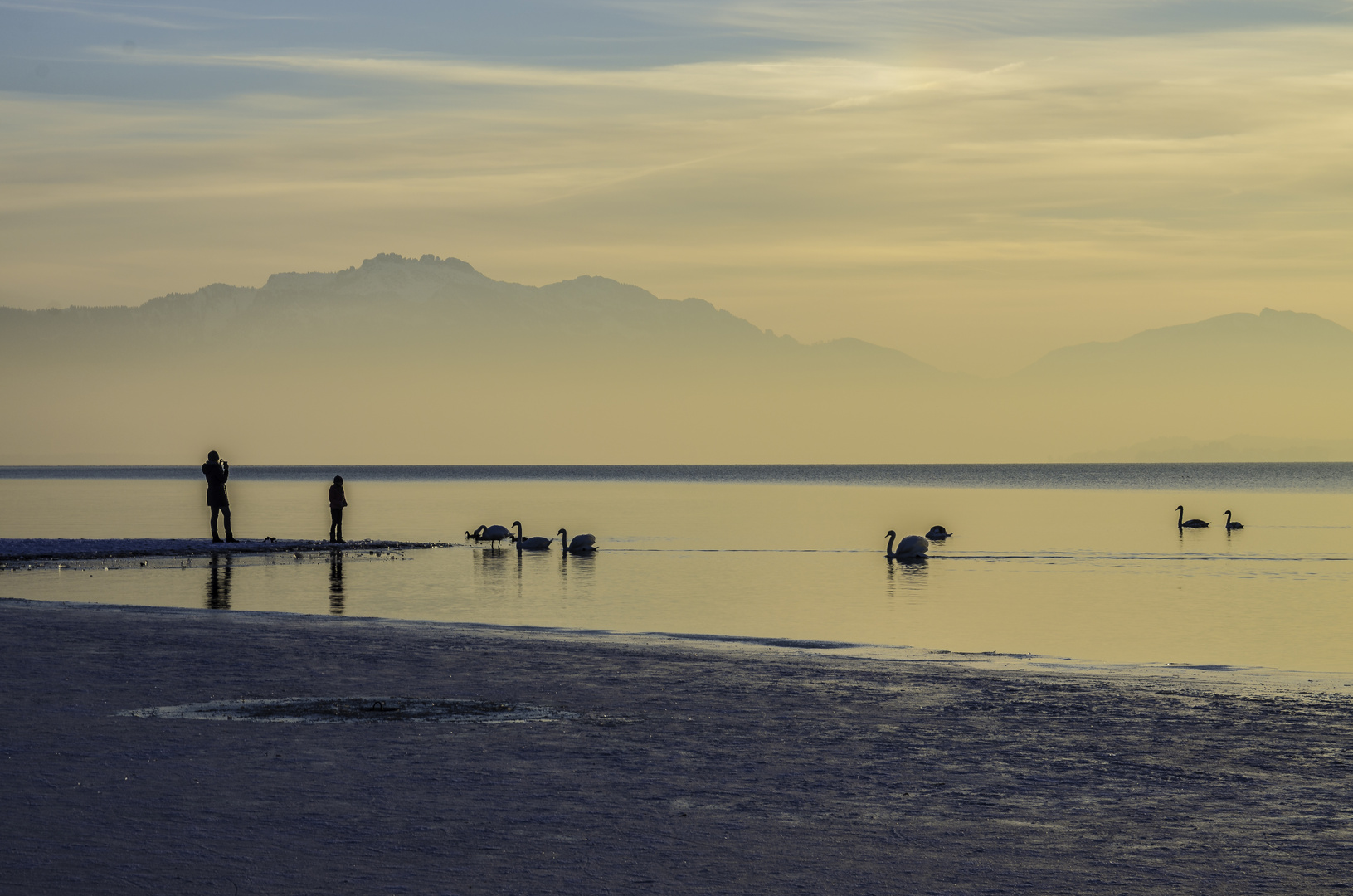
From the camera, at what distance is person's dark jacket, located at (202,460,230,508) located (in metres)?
42.9

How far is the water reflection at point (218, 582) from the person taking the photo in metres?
28.7

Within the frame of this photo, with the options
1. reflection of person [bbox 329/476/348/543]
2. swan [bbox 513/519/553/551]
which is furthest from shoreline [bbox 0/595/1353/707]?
swan [bbox 513/519/553/551]

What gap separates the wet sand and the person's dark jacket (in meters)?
25.4

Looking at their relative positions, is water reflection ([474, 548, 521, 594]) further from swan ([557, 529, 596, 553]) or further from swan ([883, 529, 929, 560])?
swan ([883, 529, 929, 560])

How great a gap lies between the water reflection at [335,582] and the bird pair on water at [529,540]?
8590 millimetres

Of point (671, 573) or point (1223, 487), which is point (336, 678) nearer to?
point (671, 573)

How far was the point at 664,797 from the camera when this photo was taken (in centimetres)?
1052

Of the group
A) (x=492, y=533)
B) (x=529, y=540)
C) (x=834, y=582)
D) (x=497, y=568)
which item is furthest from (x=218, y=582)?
(x=492, y=533)

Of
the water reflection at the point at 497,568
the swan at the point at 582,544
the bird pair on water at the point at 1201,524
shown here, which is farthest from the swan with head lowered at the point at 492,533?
the bird pair on water at the point at 1201,524

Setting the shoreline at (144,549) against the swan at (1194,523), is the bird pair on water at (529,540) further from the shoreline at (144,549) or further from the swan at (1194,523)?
the swan at (1194,523)

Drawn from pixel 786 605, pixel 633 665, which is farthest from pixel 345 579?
pixel 633 665

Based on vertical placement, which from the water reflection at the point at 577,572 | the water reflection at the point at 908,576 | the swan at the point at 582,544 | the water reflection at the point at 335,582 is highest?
the swan at the point at 582,544

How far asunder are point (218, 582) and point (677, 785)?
26.0 meters

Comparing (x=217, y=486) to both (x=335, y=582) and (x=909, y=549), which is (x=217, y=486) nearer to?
(x=335, y=582)
